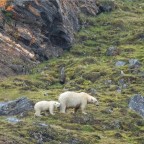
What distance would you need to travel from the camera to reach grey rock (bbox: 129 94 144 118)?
49.5 metres

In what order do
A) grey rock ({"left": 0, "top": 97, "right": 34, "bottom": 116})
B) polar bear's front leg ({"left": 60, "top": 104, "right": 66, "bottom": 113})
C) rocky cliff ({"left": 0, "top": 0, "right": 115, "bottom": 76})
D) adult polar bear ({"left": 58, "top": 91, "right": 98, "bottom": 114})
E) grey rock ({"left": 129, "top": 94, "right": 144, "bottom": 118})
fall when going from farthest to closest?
rocky cliff ({"left": 0, "top": 0, "right": 115, "bottom": 76}) → grey rock ({"left": 129, "top": 94, "right": 144, "bottom": 118}) → grey rock ({"left": 0, "top": 97, "right": 34, "bottom": 116}) → polar bear's front leg ({"left": 60, "top": 104, "right": 66, "bottom": 113}) → adult polar bear ({"left": 58, "top": 91, "right": 98, "bottom": 114})

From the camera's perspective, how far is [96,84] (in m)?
64.4

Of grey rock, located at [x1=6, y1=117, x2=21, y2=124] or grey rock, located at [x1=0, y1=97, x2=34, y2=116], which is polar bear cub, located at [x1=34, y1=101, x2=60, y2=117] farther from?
grey rock, located at [x1=0, y1=97, x2=34, y2=116]

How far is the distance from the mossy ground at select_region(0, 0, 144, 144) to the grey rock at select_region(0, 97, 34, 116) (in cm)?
133

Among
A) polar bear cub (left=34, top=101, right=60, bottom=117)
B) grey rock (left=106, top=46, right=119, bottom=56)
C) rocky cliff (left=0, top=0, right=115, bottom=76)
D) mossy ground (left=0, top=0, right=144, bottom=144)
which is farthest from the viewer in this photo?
grey rock (left=106, top=46, right=119, bottom=56)

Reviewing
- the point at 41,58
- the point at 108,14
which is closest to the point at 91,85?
the point at 41,58

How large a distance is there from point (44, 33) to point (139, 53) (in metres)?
14.7

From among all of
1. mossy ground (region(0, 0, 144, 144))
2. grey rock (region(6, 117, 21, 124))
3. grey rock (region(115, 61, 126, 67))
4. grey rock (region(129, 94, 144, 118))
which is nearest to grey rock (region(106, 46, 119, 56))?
mossy ground (region(0, 0, 144, 144))

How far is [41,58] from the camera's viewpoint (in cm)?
7975

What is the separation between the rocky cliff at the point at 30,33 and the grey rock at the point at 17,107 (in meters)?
23.8

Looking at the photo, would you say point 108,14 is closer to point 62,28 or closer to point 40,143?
point 62,28

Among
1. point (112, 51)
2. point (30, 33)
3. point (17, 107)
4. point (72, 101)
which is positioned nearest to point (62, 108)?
point (72, 101)

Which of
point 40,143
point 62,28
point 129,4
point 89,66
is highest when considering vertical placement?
point 129,4

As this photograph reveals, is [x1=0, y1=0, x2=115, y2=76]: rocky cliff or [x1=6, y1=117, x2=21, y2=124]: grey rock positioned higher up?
[x1=0, y1=0, x2=115, y2=76]: rocky cliff
